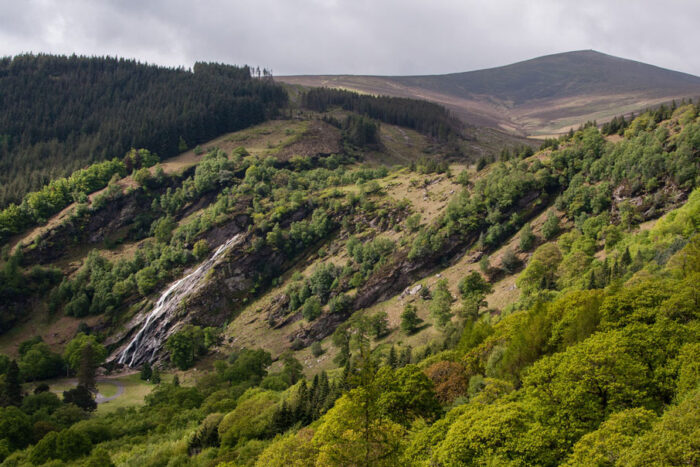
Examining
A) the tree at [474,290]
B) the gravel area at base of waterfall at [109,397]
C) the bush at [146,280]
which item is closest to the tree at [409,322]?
the tree at [474,290]

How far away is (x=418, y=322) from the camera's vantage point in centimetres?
8456

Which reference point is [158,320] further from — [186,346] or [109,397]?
[109,397]

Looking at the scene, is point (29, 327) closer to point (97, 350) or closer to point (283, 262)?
point (97, 350)

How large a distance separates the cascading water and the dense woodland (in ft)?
16.4

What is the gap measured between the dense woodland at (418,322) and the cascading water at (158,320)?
4991 mm

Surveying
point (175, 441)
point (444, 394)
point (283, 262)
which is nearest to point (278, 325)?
point (283, 262)

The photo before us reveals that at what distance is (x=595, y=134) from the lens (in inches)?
4038

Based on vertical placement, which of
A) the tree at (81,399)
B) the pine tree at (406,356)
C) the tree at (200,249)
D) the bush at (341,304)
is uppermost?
the tree at (200,249)

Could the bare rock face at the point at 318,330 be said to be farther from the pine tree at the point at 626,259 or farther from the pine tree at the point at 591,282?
the pine tree at the point at 626,259

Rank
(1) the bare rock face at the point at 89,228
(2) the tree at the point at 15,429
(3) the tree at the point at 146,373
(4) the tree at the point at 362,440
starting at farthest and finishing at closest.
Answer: (1) the bare rock face at the point at 89,228, (3) the tree at the point at 146,373, (2) the tree at the point at 15,429, (4) the tree at the point at 362,440

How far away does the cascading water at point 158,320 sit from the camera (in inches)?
4281

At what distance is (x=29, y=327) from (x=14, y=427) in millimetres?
74824

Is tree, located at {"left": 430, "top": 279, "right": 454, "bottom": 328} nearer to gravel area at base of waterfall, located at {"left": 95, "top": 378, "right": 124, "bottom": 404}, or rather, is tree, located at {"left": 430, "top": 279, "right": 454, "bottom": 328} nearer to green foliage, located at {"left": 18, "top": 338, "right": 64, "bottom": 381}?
gravel area at base of waterfall, located at {"left": 95, "top": 378, "right": 124, "bottom": 404}

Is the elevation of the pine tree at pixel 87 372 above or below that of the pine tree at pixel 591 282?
below
